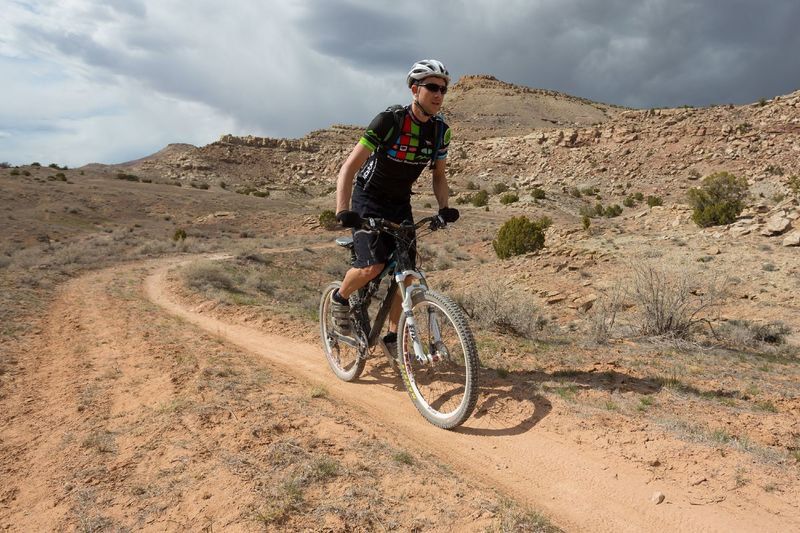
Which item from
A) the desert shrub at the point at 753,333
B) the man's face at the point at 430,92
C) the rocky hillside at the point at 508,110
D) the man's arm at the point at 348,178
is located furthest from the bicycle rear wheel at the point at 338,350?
the rocky hillside at the point at 508,110

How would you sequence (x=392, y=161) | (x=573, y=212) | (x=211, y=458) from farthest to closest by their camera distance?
(x=573, y=212), (x=392, y=161), (x=211, y=458)

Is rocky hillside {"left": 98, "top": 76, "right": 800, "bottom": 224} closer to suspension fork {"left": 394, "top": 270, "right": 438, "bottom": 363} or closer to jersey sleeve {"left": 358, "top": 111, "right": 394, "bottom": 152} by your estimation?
suspension fork {"left": 394, "top": 270, "right": 438, "bottom": 363}

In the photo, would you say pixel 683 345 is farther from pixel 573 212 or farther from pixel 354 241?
pixel 573 212

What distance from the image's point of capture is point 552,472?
135 inches

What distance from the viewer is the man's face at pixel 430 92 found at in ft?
13.4

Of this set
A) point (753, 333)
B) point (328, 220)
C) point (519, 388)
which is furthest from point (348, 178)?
point (328, 220)

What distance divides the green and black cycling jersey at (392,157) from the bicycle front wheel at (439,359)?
1016 millimetres

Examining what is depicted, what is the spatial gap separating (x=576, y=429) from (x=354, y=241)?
2.54 meters

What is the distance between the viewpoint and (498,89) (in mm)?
104250

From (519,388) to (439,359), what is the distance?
1176 millimetres

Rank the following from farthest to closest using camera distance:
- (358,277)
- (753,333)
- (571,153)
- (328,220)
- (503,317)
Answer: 1. (571,153)
2. (328,220)
3. (753,333)
4. (503,317)
5. (358,277)

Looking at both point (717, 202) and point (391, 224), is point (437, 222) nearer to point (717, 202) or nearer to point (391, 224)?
point (391, 224)

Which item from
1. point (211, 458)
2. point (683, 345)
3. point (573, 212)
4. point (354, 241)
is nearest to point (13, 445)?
point (211, 458)

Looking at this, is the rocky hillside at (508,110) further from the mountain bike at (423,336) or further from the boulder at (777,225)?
the mountain bike at (423,336)
